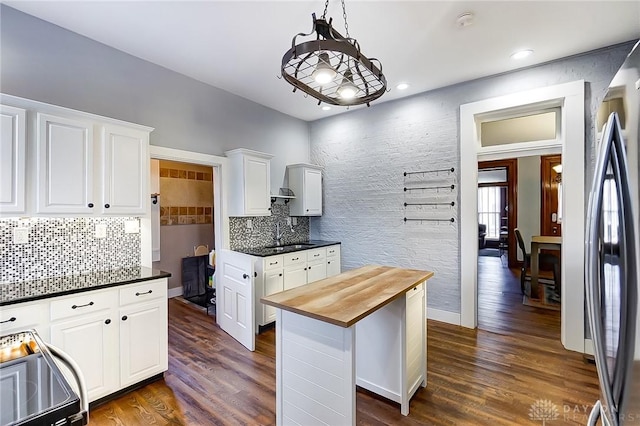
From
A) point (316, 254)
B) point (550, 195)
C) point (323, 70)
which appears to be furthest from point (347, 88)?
point (550, 195)

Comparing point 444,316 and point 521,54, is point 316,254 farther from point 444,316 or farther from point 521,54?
point 521,54

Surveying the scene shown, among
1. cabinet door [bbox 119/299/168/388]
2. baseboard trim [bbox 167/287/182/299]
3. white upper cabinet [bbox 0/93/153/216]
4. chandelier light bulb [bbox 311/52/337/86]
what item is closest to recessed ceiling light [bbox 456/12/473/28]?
chandelier light bulb [bbox 311/52/337/86]

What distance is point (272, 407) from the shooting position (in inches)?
83.4

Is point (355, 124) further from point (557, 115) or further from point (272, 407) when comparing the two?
point (272, 407)

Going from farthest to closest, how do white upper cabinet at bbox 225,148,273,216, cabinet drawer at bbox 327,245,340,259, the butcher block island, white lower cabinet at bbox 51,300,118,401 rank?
1. cabinet drawer at bbox 327,245,340,259
2. white upper cabinet at bbox 225,148,273,216
3. white lower cabinet at bbox 51,300,118,401
4. the butcher block island

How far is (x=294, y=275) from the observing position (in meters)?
3.75

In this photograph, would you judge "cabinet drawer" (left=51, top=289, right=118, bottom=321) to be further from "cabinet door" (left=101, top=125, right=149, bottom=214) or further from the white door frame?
the white door frame

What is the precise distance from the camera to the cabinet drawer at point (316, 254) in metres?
4.00

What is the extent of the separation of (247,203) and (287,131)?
161cm

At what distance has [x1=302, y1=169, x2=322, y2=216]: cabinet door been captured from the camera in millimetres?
4508

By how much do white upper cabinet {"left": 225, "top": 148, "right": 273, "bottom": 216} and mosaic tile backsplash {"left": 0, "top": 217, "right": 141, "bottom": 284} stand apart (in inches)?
46.4

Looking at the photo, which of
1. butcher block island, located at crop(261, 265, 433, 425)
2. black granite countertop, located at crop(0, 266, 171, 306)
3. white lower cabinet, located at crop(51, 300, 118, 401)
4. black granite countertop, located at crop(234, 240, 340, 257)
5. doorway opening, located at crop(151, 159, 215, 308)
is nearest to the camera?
butcher block island, located at crop(261, 265, 433, 425)

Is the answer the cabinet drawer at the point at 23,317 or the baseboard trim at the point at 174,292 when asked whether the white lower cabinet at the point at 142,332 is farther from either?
the baseboard trim at the point at 174,292

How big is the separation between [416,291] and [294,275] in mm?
1893
